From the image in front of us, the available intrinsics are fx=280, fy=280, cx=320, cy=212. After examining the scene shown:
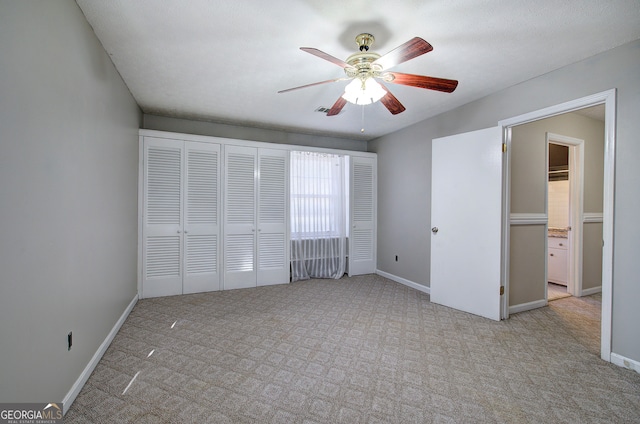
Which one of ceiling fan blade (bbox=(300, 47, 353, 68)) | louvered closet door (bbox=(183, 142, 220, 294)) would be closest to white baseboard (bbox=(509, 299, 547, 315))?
ceiling fan blade (bbox=(300, 47, 353, 68))

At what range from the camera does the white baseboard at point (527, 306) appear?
129 inches

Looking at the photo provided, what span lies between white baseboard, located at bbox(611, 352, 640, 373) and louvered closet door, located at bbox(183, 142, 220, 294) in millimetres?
4265

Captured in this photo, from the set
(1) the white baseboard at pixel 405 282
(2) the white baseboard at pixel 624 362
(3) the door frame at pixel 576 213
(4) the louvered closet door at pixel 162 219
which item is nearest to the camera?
(2) the white baseboard at pixel 624 362

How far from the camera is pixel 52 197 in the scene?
1522mm

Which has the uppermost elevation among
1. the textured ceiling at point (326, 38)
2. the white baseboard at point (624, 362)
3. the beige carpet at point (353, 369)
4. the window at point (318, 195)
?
the textured ceiling at point (326, 38)

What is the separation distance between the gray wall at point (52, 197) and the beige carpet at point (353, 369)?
49 cm

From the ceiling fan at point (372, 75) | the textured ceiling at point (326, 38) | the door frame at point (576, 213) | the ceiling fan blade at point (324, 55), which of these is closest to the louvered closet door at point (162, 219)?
the textured ceiling at point (326, 38)

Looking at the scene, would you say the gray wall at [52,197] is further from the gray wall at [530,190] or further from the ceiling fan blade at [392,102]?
the gray wall at [530,190]

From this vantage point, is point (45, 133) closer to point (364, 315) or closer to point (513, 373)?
point (364, 315)

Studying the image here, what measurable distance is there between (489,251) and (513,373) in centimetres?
134

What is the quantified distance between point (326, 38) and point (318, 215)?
2.98m

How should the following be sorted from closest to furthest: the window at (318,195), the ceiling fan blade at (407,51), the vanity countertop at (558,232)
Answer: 1. the ceiling fan blade at (407,51)
2. the vanity countertop at (558,232)
3. the window at (318,195)

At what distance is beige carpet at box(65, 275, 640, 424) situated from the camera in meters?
1.68

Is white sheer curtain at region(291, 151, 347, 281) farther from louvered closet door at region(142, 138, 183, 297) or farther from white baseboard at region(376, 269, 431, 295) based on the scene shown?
louvered closet door at region(142, 138, 183, 297)
